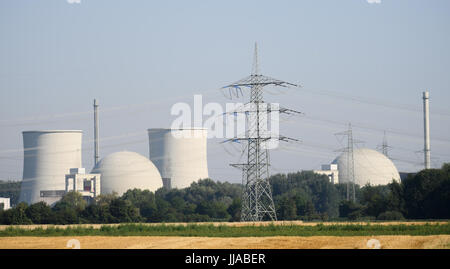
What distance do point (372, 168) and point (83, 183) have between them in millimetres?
44855

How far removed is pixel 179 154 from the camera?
101 metres

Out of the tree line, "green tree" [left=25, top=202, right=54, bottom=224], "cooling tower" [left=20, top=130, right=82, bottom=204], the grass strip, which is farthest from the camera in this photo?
"cooling tower" [left=20, top=130, right=82, bottom=204]

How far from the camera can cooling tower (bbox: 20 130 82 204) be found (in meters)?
89.4

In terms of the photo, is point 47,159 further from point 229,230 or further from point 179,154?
point 229,230

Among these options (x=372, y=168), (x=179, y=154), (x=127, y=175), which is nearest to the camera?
(x=179, y=154)

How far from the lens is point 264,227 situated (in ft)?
127

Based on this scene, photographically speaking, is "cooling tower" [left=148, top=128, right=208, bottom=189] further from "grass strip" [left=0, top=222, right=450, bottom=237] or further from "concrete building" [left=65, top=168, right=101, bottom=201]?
"grass strip" [left=0, top=222, right=450, bottom=237]

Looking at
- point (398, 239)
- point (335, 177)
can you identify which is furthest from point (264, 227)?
point (335, 177)

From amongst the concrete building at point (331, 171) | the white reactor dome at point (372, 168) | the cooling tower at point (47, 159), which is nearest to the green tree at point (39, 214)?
the cooling tower at point (47, 159)

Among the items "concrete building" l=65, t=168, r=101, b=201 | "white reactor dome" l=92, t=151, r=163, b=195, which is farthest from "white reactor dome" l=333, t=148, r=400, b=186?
"concrete building" l=65, t=168, r=101, b=201

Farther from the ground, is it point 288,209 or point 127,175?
point 127,175

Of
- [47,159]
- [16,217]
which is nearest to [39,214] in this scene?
[16,217]

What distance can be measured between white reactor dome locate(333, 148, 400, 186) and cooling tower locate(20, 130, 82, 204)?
43.9m

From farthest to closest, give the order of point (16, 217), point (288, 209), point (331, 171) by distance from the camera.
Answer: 1. point (331, 171)
2. point (288, 209)
3. point (16, 217)
